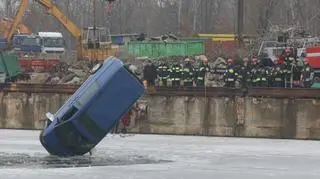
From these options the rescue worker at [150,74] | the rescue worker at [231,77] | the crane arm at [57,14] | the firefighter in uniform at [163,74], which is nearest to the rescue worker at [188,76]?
the firefighter in uniform at [163,74]

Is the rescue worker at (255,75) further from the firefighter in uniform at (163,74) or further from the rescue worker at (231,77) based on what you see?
the firefighter in uniform at (163,74)

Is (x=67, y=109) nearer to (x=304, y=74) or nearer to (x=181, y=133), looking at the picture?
(x=181, y=133)

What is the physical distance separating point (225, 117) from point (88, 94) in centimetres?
920

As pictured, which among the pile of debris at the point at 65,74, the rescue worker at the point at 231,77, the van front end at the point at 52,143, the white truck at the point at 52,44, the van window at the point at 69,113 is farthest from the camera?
the white truck at the point at 52,44

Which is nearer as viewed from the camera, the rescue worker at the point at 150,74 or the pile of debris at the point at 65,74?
the rescue worker at the point at 150,74

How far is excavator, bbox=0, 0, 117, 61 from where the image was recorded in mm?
33062

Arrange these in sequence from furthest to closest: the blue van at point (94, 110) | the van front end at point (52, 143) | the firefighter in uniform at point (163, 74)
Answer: the firefighter in uniform at point (163, 74), the van front end at point (52, 143), the blue van at point (94, 110)

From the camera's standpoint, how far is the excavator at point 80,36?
3306 cm

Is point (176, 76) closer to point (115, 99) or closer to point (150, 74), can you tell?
point (150, 74)

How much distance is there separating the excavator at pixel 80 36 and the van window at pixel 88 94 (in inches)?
787

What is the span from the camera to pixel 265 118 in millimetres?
20609

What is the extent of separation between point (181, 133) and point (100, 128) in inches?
344

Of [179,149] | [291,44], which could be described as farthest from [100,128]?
[291,44]

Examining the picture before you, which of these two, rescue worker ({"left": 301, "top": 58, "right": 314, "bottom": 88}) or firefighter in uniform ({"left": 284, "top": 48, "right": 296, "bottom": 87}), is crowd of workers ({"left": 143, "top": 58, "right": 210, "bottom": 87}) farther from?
rescue worker ({"left": 301, "top": 58, "right": 314, "bottom": 88})
